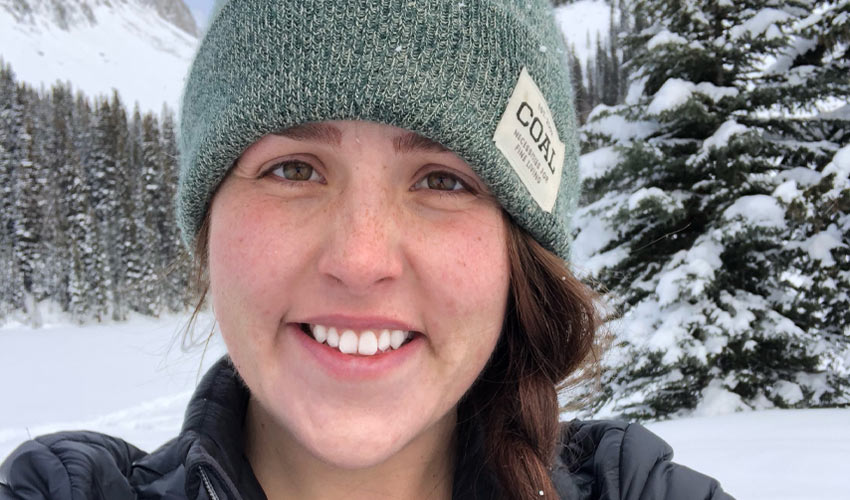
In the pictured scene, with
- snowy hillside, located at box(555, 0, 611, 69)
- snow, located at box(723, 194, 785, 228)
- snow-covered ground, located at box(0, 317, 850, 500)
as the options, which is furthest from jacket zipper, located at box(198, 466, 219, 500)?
snowy hillside, located at box(555, 0, 611, 69)

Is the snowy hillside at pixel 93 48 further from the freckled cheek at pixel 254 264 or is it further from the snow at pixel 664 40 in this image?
the freckled cheek at pixel 254 264

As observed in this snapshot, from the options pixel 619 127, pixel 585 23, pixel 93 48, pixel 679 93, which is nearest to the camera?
pixel 679 93

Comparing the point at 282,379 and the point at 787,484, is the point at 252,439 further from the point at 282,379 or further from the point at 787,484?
the point at 787,484

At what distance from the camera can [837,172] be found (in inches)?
265

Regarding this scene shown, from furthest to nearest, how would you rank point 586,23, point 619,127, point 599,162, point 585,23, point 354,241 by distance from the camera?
point 585,23 → point 586,23 → point 619,127 → point 599,162 → point 354,241

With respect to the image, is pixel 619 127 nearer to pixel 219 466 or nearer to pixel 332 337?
pixel 332 337

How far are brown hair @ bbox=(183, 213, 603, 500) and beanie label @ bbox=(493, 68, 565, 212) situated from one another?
12 cm

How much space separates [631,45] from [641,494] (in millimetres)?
7748

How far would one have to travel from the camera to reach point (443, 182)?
1.32 metres

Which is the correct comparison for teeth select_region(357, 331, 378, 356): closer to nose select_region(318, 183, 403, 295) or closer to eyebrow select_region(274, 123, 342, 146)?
nose select_region(318, 183, 403, 295)

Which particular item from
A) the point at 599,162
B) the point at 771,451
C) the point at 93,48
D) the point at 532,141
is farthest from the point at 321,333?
the point at 93,48

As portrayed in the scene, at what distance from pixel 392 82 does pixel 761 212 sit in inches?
276

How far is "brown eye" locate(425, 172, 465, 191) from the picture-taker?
1300 millimetres

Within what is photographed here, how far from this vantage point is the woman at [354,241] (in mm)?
1170
